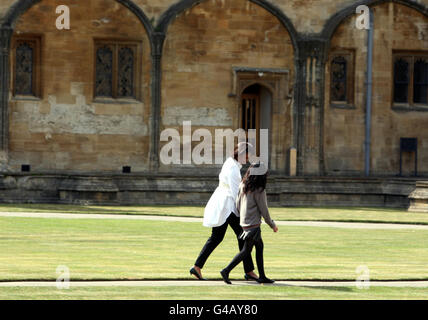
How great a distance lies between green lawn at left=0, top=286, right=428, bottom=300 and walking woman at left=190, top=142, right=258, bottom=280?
0.82 m

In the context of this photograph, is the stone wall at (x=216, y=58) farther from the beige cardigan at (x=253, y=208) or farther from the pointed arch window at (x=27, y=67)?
the beige cardigan at (x=253, y=208)

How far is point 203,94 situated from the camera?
3641 centimetres

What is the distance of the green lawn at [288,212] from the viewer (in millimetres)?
28016

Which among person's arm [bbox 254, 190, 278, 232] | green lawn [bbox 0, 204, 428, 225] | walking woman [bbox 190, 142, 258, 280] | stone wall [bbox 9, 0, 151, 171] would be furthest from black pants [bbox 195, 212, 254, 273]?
stone wall [bbox 9, 0, 151, 171]

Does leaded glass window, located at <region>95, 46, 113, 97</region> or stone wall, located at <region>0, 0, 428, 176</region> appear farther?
leaded glass window, located at <region>95, 46, 113, 97</region>

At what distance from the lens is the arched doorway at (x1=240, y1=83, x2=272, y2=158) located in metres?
37.8

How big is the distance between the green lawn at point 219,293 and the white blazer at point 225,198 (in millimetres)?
1164

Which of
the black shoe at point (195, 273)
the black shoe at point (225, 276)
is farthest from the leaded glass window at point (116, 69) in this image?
the black shoe at point (225, 276)

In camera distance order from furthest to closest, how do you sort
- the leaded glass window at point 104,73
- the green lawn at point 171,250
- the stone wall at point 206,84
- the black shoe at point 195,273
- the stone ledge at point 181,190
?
the leaded glass window at point 104,73 < the stone wall at point 206,84 < the stone ledge at point 181,190 < the green lawn at point 171,250 < the black shoe at point 195,273

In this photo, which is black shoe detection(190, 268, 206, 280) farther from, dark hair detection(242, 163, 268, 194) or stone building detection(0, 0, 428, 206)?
stone building detection(0, 0, 428, 206)

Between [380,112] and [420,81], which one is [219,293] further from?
[420,81]

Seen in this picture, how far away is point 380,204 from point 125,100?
9378mm
